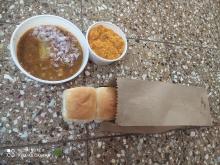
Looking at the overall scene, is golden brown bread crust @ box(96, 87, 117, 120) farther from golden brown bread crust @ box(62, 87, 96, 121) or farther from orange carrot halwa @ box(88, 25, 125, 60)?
orange carrot halwa @ box(88, 25, 125, 60)

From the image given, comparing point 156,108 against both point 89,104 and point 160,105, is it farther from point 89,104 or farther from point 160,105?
point 89,104

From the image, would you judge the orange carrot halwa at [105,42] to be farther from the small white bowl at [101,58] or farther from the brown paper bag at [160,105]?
the brown paper bag at [160,105]

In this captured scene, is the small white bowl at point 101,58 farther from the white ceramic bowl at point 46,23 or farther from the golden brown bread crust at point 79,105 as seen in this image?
the golden brown bread crust at point 79,105

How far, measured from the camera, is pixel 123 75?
1060mm

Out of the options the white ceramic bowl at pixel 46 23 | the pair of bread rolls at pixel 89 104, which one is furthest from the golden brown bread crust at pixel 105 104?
the white ceramic bowl at pixel 46 23

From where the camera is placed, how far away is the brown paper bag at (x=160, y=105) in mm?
895

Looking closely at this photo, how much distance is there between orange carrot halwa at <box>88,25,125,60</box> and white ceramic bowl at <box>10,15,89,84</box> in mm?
33

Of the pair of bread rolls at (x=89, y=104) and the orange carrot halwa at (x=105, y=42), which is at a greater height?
the orange carrot halwa at (x=105, y=42)

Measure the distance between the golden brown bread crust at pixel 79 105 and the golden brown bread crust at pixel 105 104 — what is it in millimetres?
16

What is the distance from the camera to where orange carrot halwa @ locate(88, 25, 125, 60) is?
3.29ft

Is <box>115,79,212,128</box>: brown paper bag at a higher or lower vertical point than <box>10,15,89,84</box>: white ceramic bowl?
lower

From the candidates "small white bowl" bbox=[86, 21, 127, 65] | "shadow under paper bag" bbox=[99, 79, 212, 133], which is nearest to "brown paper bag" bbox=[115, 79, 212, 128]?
"shadow under paper bag" bbox=[99, 79, 212, 133]

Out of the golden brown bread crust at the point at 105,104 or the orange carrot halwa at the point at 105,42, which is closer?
the golden brown bread crust at the point at 105,104

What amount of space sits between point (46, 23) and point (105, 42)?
201 mm
